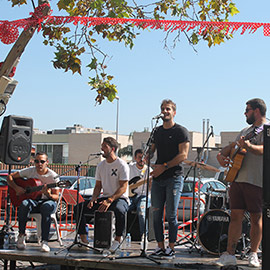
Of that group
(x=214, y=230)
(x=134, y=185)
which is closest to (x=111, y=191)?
(x=134, y=185)

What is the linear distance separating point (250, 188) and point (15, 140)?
4.43 m

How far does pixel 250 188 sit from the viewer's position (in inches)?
252

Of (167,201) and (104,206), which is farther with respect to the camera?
(104,206)

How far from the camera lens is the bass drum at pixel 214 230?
7543 millimetres

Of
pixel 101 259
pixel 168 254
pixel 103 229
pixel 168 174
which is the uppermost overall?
pixel 168 174

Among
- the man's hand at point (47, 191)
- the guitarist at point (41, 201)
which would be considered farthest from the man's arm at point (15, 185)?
the man's hand at point (47, 191)

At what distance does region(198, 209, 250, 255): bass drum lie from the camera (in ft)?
24.8

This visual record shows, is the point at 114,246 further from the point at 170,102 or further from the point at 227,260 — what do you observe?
the point at 170,102

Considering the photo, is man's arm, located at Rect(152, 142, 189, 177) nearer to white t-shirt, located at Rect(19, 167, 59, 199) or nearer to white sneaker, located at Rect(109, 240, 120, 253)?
white sneaker, located at Rect(109, 240, 120, 253)

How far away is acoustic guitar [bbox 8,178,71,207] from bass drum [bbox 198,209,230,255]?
239 centimetres

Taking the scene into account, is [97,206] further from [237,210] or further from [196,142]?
[196,142]

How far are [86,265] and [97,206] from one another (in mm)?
1237

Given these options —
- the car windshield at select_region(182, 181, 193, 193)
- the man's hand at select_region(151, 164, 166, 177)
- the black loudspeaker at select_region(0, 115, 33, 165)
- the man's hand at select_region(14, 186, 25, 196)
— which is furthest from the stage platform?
the car windshield at select_region(182, 181, 193, 193)

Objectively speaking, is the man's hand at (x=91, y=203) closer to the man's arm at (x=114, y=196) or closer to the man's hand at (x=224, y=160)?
the man's arm at (x=114, y=196)
